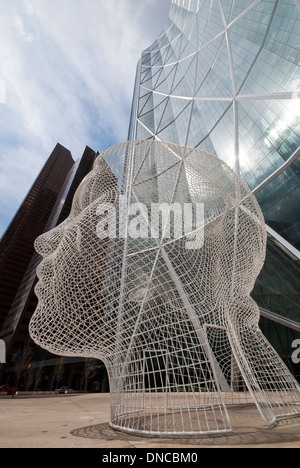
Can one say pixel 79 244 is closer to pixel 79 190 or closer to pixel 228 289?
pixel 79 190

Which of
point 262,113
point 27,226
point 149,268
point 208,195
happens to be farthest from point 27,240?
point 208,195

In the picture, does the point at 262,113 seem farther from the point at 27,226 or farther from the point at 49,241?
the point at 27,226

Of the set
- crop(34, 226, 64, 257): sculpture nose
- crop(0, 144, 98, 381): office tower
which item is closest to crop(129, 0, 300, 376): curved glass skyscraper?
crop(34, 226, 64, 257): sculpture nose

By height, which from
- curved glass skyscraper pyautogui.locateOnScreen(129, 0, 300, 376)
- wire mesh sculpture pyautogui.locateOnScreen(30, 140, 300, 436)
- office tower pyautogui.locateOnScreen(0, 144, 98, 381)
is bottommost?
wire mesh sculpture pyautogui.locateOnScreen(30, 140, 300, 436)

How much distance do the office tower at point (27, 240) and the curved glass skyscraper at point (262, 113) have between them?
61293 mm

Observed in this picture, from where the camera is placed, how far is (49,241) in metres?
9.88

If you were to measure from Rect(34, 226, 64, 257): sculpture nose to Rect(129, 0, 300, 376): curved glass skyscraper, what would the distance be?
54.4 feet

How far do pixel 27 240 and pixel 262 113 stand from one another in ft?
354

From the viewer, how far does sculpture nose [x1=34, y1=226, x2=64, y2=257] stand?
957cm

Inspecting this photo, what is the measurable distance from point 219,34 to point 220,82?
612 cm

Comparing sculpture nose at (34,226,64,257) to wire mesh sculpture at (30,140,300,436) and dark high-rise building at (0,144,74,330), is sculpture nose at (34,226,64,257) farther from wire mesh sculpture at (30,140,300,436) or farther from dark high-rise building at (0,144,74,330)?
dark high-rise building at (0,144,74,330)

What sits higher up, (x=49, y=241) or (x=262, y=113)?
(x=262, y=113)

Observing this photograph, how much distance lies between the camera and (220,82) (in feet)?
80.2
